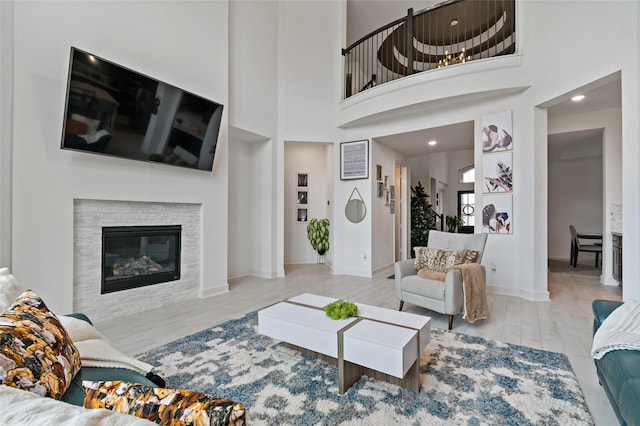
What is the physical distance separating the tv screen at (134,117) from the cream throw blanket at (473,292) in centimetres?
333

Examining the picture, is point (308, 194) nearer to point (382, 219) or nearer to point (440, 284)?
point (382, 219)

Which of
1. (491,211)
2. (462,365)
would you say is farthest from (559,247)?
(462,365)

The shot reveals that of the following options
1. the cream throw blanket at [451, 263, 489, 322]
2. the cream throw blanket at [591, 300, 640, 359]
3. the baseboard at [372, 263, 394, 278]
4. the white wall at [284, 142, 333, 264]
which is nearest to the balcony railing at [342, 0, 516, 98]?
the white wall at [284, 142, 333, 264]

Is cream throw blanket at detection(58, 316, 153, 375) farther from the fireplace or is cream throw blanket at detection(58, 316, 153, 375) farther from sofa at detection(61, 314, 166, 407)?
the fireplace

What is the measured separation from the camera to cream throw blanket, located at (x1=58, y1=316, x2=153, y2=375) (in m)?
1.32

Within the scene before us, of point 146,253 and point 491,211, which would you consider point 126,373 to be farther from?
point 491,211

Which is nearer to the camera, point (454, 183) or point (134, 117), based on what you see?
point (134, 117)

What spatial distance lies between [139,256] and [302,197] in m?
3.91

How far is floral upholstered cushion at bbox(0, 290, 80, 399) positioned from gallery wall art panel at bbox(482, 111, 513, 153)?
482cm

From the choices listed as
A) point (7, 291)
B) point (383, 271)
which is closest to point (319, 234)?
point (383, 271)

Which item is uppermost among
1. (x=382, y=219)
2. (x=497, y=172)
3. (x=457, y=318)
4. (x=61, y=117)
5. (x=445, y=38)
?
(x=445, y=38)

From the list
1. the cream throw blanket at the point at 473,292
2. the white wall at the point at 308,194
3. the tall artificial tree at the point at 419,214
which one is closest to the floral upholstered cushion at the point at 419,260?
the cream throw blanket at the point at 473,292

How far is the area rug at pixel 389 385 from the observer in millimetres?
1600

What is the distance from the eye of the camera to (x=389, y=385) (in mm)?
1891
